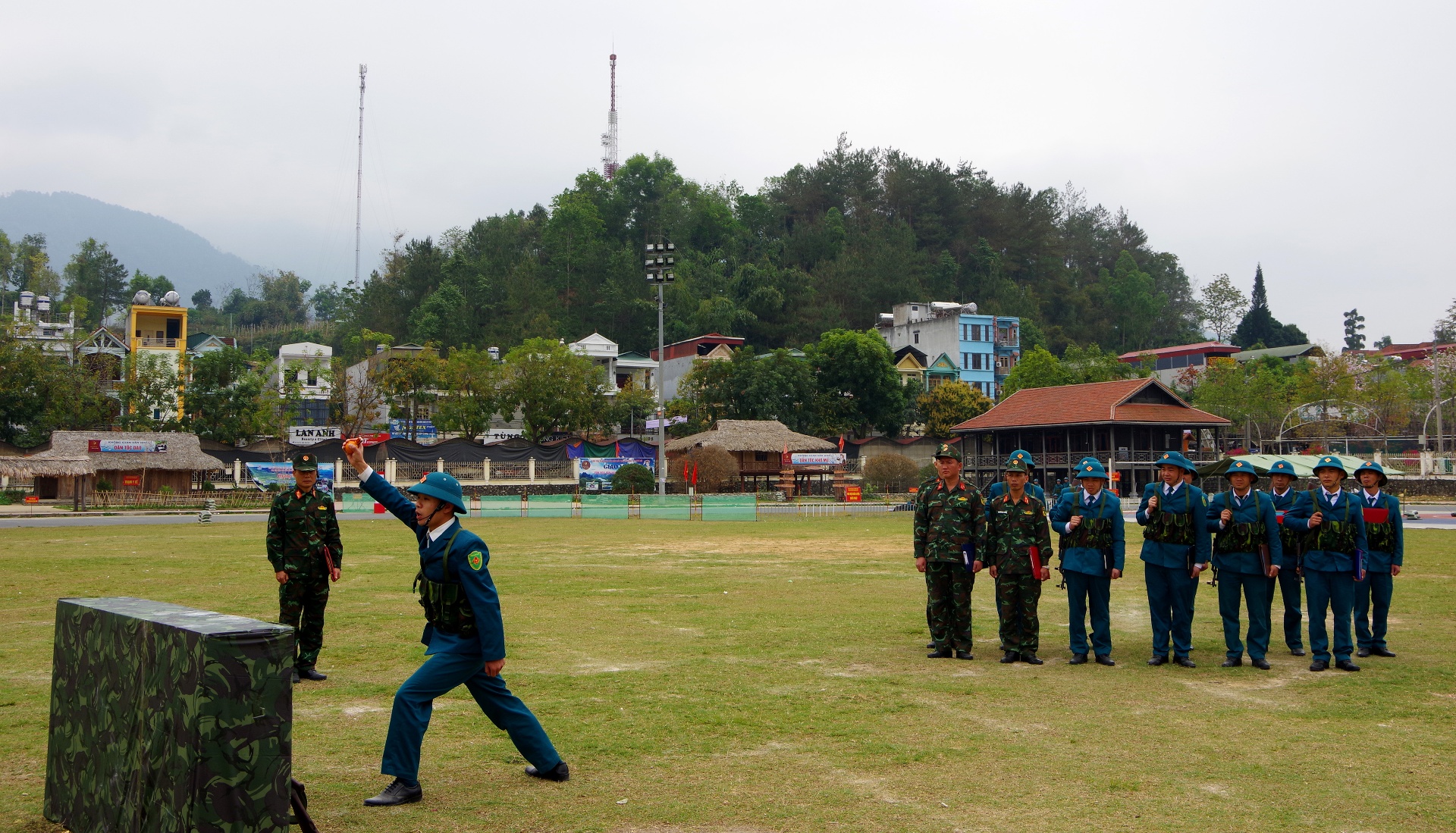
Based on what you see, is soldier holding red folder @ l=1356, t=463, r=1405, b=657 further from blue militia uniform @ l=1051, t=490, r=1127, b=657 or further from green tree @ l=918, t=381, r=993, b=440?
green tree @ l=918, t=381, r=993, b=440

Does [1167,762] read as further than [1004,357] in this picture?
No

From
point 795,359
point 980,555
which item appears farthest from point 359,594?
point 795,359

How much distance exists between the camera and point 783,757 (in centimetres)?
704

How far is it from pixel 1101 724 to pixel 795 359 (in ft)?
207

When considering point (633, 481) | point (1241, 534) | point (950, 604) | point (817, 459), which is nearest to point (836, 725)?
point (950, 604)

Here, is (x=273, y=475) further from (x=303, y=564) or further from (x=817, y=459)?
(x=303, y=564)

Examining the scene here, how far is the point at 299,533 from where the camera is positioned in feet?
31.5

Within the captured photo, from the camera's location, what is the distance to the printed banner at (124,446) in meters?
46.0

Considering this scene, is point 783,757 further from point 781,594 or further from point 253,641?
point 781,594

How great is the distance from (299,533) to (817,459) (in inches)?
1826

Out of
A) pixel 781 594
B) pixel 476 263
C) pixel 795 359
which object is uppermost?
pixel 476 263

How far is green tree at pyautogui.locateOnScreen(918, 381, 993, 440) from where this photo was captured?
71750mm

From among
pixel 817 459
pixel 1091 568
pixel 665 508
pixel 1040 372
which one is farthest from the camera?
pixel 1040 372

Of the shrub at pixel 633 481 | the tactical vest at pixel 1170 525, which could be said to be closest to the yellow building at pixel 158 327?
the shrub at pixel 633 481
